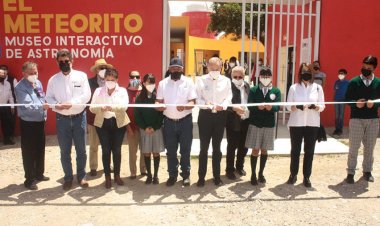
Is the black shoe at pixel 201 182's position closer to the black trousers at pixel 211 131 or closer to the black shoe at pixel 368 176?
the black trousers at pixel 211 131

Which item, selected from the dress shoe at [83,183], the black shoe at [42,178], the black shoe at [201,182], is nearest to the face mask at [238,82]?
the black shoe at [201,182]

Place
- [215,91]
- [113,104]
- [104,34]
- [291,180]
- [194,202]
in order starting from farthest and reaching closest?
[104,34]
[291,180]
[215,91]
[113,104]
[194,202]

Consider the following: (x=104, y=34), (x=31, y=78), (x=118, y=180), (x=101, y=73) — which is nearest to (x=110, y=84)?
(x=101, y=73)

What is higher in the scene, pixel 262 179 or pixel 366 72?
pixel 366 72

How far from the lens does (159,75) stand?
341 inches

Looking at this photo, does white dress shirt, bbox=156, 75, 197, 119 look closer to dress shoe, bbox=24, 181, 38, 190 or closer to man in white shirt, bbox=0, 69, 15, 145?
dress shoe, bbox=24, 181, 38, 190

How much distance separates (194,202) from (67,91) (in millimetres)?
2154

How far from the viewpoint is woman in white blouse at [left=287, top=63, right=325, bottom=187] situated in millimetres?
5297

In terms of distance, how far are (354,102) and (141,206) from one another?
126 inches

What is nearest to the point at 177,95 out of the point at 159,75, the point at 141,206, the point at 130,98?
the point at 130,98

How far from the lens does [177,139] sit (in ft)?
17.9

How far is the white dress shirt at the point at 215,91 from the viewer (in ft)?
17.3

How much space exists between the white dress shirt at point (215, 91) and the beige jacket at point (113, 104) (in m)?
1.03

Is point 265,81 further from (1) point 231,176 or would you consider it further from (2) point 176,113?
(1) point 231,176
